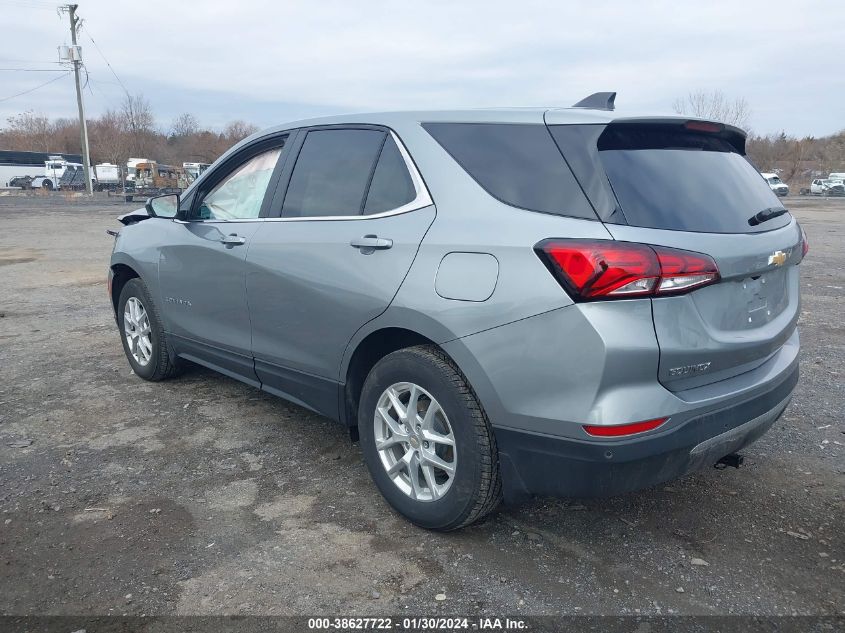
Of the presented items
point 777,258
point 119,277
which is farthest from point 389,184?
point 119,277

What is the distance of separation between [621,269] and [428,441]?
3.65ft

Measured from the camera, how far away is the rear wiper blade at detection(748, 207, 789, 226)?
290 centimetres

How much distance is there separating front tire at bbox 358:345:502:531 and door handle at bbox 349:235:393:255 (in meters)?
0.48

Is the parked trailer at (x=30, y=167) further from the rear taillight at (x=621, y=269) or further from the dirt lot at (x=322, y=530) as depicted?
the rear taillight at (x=621, y=269)

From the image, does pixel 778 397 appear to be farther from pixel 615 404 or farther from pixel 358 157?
pixel 358 157

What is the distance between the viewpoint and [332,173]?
3.57 metres

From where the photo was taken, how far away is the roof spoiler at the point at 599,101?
3.11 m

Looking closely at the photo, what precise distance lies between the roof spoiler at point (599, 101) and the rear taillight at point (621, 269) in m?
0.92

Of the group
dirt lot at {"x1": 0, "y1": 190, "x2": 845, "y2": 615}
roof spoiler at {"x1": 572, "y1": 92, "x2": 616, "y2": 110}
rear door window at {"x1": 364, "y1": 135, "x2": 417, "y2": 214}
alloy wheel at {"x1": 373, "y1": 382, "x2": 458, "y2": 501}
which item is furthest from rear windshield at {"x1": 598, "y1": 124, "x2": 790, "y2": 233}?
dirt lot at {"x1": 0, "y1": 190, "x2": 845, "y2": 615}

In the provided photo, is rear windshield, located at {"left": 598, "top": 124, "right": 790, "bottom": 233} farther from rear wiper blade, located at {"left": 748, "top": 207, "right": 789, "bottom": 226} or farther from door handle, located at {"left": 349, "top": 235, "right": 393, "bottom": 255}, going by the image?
door handle, located at {"left": 349, "top": 235, "right": 393, "bottom": 255}

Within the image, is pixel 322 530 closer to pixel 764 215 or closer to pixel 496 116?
pixel 496 116

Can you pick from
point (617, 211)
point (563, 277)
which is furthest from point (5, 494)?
point (617, 211)

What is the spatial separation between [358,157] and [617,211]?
144 cm

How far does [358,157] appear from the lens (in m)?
3.46
